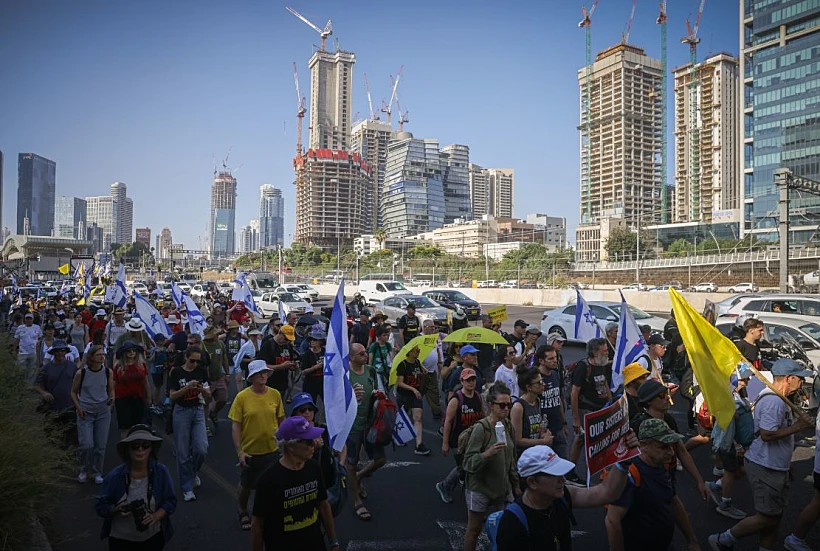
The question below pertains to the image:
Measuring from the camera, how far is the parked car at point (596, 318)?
55.4ft

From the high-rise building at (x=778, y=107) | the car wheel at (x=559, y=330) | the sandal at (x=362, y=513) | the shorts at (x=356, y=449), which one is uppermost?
the high-rise building at (x=778, y=107)

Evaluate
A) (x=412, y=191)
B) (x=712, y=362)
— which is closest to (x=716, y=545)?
(x=712, y=362)

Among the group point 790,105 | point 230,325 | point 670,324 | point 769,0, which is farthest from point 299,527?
point 769,0

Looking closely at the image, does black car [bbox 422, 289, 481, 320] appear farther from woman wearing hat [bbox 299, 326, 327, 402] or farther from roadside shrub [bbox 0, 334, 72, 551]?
roadside shrub [bbox 0, 334, 72, 551]

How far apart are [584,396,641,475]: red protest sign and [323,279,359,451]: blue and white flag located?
6.89 feet

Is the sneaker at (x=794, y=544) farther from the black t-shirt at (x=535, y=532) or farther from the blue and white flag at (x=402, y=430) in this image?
the blue and white flag at (x=402, y=430)

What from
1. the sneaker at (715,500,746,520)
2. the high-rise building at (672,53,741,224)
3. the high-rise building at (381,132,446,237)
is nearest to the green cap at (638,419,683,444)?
the sneaker at (715,500,746,520)

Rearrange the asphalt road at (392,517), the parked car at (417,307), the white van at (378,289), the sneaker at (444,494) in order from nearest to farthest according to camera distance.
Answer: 1. the asphalt road at (392,517)
2. the sneaker at (444,494)
3. the parked car at (417,307)
4. the white van at (378,289)

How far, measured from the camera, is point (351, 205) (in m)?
185

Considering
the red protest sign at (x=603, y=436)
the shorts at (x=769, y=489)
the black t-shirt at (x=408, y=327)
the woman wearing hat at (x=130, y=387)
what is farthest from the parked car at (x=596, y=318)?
the red protest sign at (x=603, y=436)

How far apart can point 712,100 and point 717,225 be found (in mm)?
64626

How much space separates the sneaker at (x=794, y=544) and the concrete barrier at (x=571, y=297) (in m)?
20.8

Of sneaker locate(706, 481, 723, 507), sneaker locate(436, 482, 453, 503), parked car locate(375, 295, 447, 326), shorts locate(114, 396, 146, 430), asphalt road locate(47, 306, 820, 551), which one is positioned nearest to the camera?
asphalt road locate(47, 306, 820, 551)

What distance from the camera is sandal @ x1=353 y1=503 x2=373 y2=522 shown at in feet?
18.6
